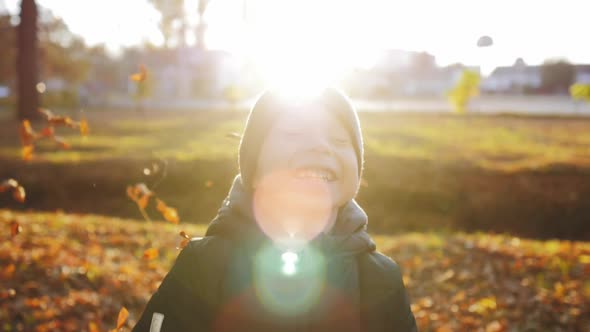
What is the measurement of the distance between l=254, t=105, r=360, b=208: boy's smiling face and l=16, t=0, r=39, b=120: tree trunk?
72.6 feet

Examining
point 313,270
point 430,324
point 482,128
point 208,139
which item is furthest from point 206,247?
point 482,128

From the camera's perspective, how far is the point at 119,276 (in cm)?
577

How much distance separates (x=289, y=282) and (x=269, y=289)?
0.08 meters

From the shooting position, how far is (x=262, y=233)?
2.06 meters

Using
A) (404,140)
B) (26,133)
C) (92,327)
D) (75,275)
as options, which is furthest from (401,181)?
(26,133)

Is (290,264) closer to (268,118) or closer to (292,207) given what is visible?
(292,207)

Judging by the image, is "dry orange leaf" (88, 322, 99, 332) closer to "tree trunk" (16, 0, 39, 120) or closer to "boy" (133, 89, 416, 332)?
"boy" (133, 89, 416, 332)

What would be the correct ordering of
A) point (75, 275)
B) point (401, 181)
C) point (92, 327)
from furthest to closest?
point (401, 181), point (75, 275), point (92, 327)

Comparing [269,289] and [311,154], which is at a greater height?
[311,154]

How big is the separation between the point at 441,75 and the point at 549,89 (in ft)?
55.3

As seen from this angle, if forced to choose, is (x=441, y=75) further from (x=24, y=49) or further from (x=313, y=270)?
(x=313, y=270)

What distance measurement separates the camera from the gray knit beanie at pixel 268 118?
2.11 meters

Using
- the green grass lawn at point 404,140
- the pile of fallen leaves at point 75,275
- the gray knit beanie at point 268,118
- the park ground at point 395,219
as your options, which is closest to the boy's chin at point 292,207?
the gray knit beanie at point 268,118

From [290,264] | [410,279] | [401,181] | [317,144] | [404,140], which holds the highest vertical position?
[317,144]
